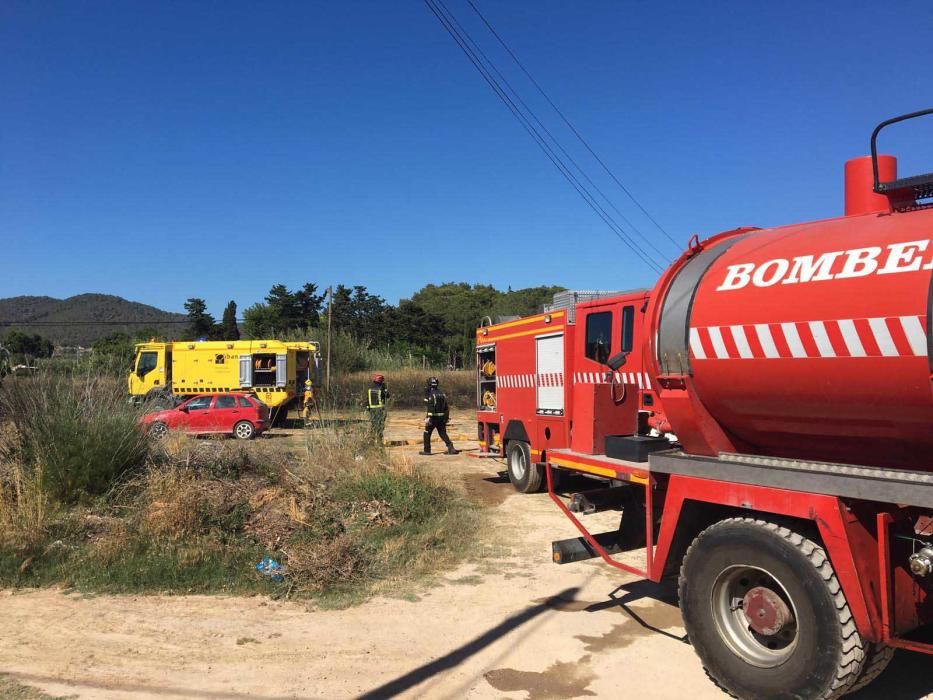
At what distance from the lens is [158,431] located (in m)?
9.56

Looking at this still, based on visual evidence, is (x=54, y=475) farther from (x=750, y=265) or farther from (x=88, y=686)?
(x=750, y=265)

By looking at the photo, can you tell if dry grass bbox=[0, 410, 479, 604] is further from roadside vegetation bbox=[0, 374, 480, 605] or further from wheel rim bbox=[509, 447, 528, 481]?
wheel rim bbox=[509, 447, 528, 481]


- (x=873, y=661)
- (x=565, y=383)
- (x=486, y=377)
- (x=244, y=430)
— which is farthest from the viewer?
(x=244, y=430)

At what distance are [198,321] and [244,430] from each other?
114 feet

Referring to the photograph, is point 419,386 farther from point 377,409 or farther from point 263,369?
point 377,409

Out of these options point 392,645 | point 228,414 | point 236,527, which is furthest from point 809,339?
point 228,414

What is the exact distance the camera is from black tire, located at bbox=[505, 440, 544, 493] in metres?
11.2

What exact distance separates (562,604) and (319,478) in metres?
4.37

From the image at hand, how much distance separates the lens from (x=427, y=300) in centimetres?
8150

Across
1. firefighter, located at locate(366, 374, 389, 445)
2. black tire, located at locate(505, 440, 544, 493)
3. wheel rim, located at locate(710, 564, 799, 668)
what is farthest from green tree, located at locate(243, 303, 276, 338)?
wheel rim, located at locate(710, 564, 799, 668)

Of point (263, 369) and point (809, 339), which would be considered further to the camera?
point (263, 369)

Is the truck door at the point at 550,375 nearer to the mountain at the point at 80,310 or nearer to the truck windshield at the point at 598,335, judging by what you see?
the truck windshield at the point at 598,335

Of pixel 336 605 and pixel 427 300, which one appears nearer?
pixel 336 605

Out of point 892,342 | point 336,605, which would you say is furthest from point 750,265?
point 336,605
